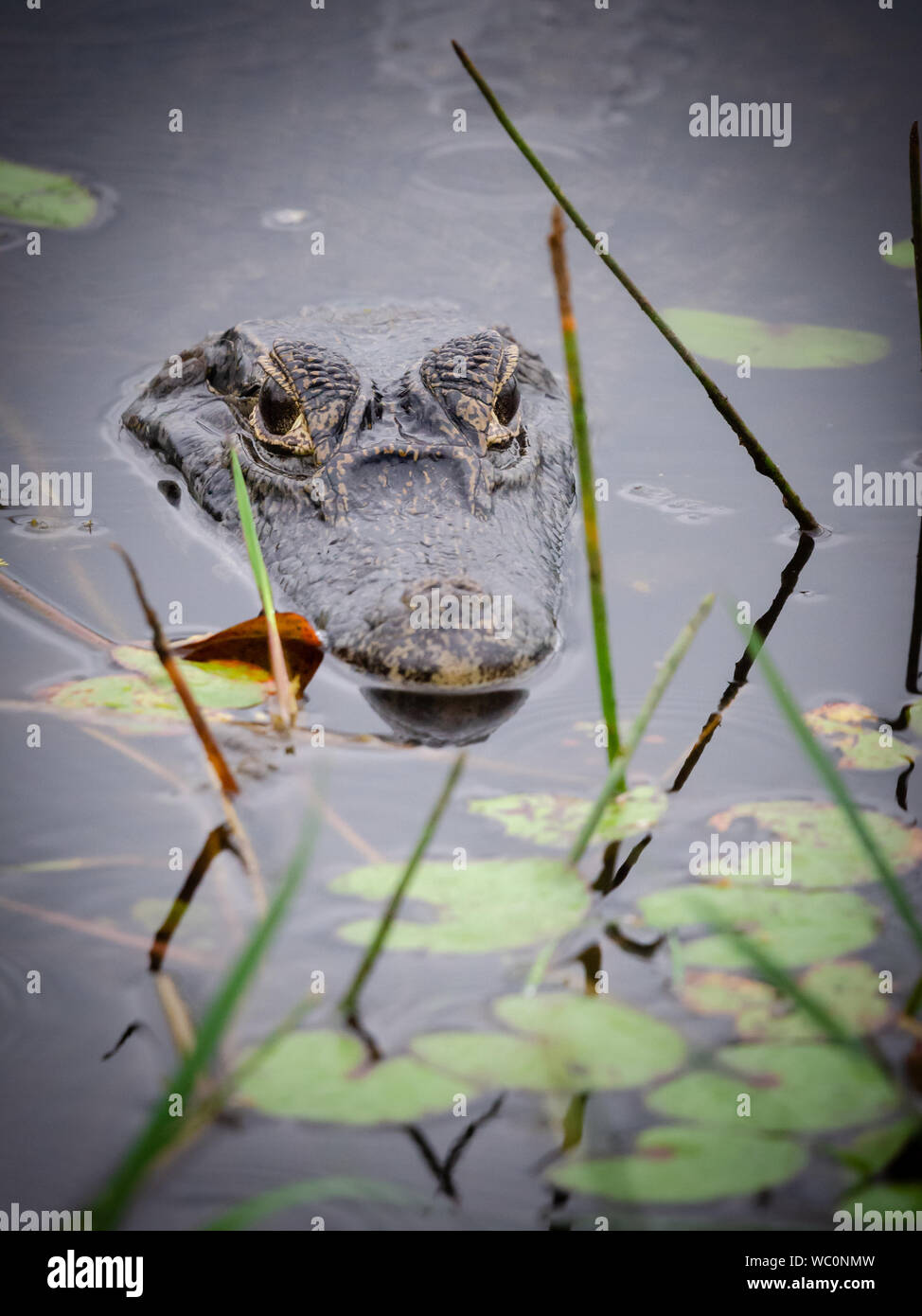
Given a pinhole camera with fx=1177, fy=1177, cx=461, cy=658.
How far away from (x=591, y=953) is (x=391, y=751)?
793mm

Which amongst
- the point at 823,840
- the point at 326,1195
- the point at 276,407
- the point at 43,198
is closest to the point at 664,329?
the point at 276,407

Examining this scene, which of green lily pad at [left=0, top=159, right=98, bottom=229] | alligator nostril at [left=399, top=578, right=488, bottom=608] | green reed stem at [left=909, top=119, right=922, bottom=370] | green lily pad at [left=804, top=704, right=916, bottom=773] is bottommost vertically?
green lily pad at [left=804, top=704, right=916, bottom=773]

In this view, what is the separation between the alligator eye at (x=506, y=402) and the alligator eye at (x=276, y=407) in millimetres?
653

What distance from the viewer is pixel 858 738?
109 inches

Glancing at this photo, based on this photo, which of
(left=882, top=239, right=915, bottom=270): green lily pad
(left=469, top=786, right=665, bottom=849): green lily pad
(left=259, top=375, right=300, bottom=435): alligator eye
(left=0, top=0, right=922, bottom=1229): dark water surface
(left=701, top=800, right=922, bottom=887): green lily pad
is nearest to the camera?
(left=0, top=0, right=922, bottom=1229): dark water surface

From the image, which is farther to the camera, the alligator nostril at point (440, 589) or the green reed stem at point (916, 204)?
the alligator nostril at point (440, 589)

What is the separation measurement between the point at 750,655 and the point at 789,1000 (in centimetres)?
143

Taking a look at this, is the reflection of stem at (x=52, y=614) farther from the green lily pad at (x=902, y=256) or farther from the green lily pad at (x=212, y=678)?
the green lily pad at (x=902, y=256)

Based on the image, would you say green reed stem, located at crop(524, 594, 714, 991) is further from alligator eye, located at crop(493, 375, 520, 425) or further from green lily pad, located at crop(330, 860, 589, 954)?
alligator eye, located at crop(493, 375, 520, 425)

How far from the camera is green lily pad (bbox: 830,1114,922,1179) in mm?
1676

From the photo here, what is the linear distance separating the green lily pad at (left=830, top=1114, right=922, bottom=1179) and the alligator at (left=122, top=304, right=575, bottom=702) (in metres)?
1.44

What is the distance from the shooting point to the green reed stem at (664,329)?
8.77ft

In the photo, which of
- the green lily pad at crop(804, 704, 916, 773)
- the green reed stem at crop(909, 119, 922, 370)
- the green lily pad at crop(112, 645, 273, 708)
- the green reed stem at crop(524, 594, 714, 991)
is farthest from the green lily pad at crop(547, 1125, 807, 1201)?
the green reed stem at crop(909, 119, 922, 370)

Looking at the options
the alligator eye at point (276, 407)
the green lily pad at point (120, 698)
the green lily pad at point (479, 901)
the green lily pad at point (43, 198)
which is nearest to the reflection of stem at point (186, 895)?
the green lily pad at point (479, 901)
